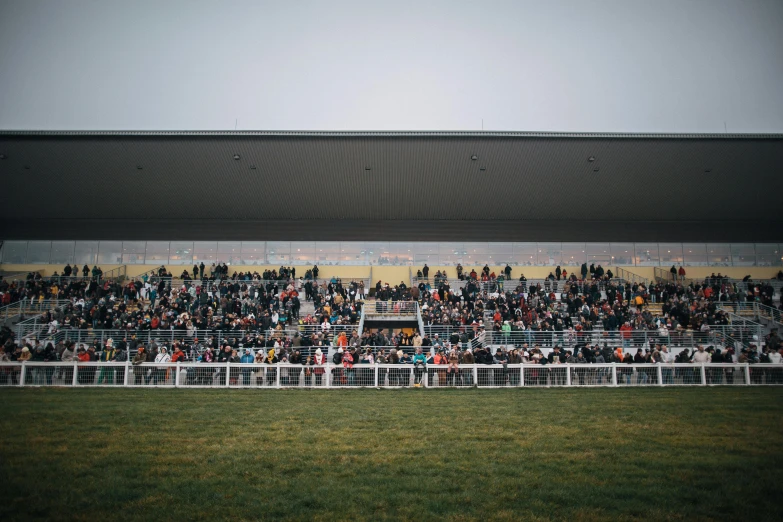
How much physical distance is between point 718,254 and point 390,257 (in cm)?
1978

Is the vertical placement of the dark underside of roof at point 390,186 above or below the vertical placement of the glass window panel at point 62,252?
above

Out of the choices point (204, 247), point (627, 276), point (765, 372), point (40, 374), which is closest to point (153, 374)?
point (40, 374)

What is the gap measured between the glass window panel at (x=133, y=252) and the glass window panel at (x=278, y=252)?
24.7 feet

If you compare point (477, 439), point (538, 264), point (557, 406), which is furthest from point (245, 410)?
point (538, 264)

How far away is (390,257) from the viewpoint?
3634cm

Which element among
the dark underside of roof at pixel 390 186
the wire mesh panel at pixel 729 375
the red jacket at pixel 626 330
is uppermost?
the dark underside of roof at pixel 390 186

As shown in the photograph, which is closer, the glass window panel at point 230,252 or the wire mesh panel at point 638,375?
the wire mesh panel at point 638,375

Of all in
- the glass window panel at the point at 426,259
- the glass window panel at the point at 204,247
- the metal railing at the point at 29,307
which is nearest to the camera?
the metal railing at the point at 29,307

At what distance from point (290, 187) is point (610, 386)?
20.6m

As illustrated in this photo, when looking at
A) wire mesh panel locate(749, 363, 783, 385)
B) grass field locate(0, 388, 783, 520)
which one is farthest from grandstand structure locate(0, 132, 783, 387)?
grass field locate(0, 388, 783, 520)

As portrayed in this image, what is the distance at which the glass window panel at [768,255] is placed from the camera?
121 feet

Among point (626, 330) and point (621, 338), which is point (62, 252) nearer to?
point (621, 338)

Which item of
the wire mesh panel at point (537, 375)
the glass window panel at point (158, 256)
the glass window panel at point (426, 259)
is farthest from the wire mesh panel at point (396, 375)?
the glass window panel at point (158, 256)

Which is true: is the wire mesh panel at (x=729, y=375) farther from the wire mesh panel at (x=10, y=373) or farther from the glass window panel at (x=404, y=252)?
the glass window panel at (x=404, y=252)
